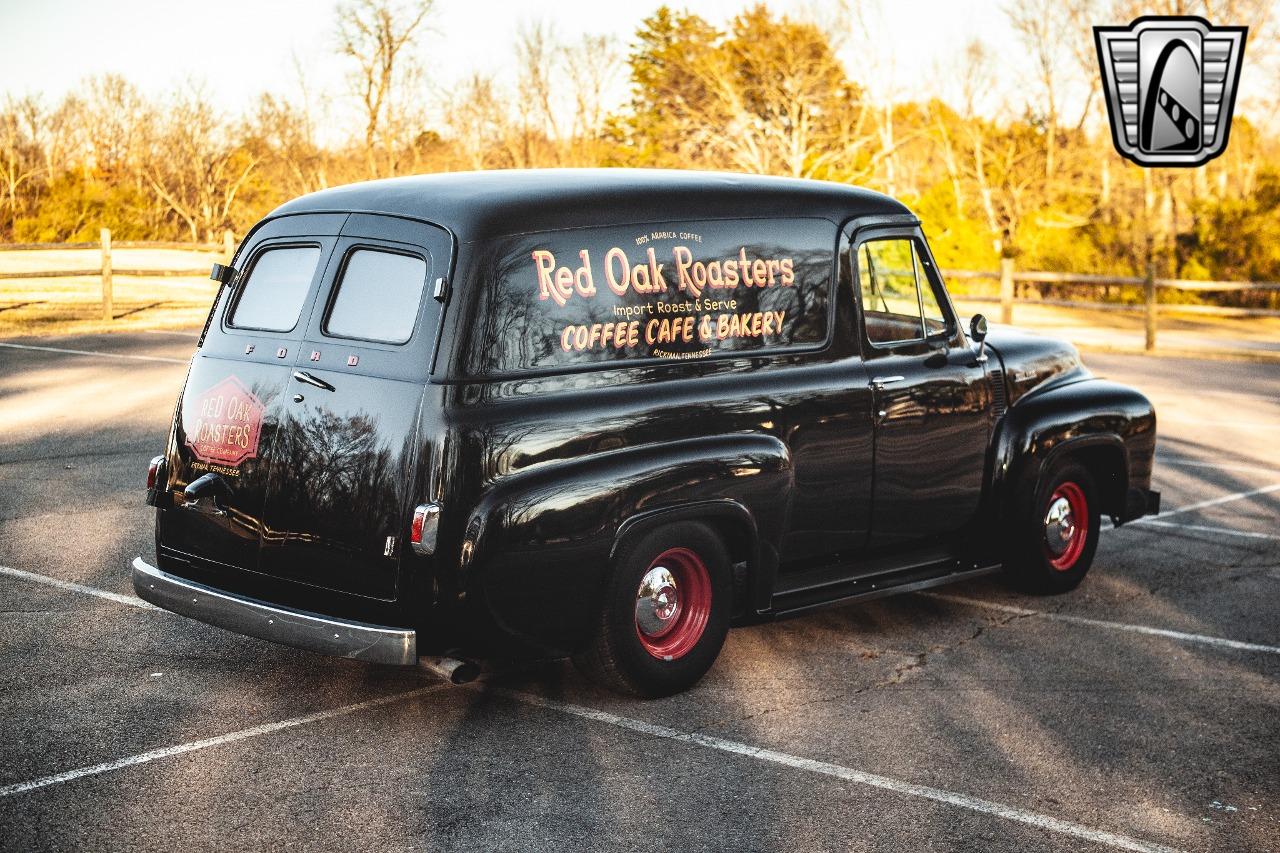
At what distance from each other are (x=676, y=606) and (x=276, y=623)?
5.20ft

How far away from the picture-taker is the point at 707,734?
17.6ft

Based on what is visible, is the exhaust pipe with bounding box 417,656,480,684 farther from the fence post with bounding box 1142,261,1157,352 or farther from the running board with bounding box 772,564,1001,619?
the fence post with bounding box 1142,261,1157,352

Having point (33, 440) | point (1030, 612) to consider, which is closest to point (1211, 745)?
point (1030, 612)

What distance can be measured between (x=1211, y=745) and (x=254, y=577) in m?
3.69

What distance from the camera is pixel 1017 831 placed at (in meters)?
4.50

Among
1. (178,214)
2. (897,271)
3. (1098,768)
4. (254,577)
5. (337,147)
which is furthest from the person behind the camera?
(337,147)

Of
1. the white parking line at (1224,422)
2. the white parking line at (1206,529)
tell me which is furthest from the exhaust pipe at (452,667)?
A: the white parking line at (1224,422)

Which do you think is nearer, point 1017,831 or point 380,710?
point 1017,831

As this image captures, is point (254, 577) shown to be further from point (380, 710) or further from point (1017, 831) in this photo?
point (1017, 831)

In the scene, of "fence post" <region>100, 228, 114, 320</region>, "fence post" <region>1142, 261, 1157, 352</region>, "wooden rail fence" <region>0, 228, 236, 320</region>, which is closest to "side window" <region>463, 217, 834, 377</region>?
"wooden rail fence" <region>0, 228, 236, 320</region>

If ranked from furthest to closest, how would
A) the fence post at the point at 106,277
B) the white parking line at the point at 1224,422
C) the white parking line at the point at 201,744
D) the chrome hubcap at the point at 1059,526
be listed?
the fence post at the point at 106,277, the white parking line at the point at 1224,422, the chrome hubcap at the point at 1059,526, the white parking line at the point at 201,744

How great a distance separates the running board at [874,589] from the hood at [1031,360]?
1.02m

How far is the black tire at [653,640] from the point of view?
5.46m

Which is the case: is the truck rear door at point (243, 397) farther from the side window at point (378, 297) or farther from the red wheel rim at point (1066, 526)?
the red wheel rim at point (1066, 526)
